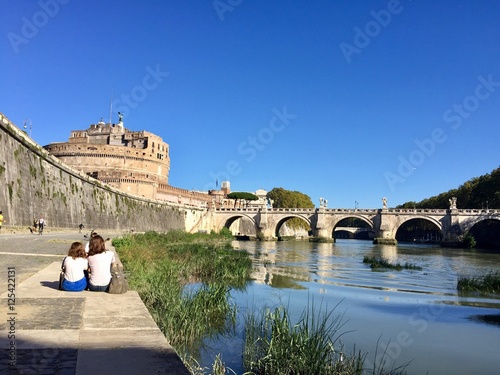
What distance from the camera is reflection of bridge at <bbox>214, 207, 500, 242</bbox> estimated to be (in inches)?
2250

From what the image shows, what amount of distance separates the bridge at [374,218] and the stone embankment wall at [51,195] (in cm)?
2407

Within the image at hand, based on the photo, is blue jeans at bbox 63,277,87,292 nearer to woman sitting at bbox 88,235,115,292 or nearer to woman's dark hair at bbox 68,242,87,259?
woman sitting at bbox 88,235,115,292

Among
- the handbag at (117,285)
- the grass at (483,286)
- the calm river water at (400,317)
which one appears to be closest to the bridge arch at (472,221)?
the calm river water at (400,317)

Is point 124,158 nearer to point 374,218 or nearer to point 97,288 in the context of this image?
point 374,218

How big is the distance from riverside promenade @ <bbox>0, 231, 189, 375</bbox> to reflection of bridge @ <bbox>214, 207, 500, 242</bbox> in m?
56.8

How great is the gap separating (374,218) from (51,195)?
4732 centimetres

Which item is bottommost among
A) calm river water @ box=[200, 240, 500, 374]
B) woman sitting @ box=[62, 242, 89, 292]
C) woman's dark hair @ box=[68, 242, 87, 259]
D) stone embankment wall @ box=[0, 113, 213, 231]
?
calm river water @ box=[200, 240, 500, 374]

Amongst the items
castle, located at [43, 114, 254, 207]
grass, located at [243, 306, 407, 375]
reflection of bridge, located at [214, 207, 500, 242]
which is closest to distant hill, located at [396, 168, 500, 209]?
reflection of bridge, located at [214, 207, 500, 242]

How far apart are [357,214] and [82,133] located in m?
45.4

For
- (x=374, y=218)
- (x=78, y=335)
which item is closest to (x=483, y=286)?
(x=78, y=335)

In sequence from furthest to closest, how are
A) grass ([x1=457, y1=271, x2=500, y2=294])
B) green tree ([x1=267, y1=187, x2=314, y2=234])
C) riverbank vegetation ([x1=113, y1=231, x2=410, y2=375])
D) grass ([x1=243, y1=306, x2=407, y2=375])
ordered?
green tree ([x1=267, y1=187, x2=314, y2=234]) < grass ([x1=457, y1=271, x2=500, y2=294]) < riverbank vegetation ([x1=113, y1=231, x2=410, y2=375]) < grass ([x1=243, y1=306, x2=407, y2=375])

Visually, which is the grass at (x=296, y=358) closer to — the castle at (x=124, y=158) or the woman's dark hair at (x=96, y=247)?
the woman's dark hair at (x=96, y=247)

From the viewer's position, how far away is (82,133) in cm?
7044

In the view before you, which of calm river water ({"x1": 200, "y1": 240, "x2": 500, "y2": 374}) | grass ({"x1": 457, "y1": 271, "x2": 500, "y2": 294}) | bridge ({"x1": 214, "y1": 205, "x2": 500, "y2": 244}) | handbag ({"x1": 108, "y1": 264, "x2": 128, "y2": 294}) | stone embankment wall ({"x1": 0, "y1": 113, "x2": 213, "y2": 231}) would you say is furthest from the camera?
bridge ({"x1": 214, "y1": 205, "x2": 500, "y2": 244})
